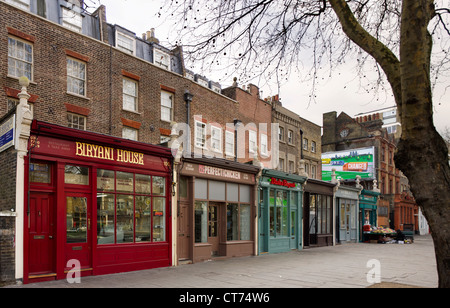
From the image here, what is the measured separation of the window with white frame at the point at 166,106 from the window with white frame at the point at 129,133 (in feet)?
6.31

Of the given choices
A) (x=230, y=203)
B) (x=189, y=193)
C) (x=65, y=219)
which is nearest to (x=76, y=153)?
(x=65, y=219)

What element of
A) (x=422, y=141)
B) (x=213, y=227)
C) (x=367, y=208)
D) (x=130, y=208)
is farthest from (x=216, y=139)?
(x=422, y=141)

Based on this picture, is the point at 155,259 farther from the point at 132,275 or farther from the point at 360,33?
the point at 360,33

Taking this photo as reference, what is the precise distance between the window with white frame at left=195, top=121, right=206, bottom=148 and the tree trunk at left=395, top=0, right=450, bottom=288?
679 inches

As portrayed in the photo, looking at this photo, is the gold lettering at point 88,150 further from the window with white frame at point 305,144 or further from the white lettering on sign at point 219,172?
the window with white frame at point 305,144

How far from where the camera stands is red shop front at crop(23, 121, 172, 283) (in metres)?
11.3

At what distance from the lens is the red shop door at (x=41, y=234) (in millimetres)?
11117

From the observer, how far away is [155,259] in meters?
14.4

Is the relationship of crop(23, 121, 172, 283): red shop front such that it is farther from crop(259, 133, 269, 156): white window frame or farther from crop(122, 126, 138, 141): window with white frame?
crop(259, 133, 269, 156): white window frame

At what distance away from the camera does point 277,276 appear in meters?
12.9

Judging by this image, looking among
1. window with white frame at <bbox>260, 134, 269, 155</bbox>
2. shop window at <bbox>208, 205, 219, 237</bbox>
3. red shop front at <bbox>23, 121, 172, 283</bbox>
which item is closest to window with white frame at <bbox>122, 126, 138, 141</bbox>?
red shop front at <bbox>23, 121, 172, 283</bbox>

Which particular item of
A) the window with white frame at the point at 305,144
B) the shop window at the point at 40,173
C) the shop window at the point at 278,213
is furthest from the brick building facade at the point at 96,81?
the window with white frame at the point at 305,144

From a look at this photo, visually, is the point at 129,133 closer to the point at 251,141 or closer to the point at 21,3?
the point at 21,3

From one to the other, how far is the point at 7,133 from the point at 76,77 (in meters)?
7.15
